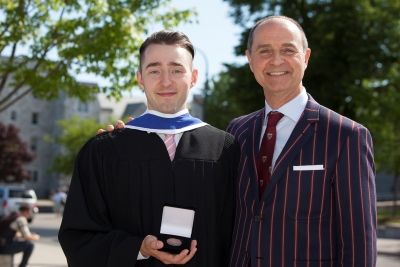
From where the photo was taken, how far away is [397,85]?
2848cm

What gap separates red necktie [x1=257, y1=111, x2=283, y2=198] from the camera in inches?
140

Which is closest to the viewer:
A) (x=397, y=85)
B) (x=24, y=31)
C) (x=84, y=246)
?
(x=84, y=246)

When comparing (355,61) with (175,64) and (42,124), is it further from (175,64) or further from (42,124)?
(42,124)

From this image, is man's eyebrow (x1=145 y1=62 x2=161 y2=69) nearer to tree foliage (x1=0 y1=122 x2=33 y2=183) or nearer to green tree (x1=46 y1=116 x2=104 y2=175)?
green tree (x1=46 y1=116 x2=104 y2=175)

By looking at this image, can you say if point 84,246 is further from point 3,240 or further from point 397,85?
point 397,85

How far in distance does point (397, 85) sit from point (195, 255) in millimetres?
26476

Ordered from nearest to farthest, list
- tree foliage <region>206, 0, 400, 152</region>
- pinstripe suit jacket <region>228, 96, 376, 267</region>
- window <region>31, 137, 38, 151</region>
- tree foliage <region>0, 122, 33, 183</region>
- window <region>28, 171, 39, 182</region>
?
pinstripe suit jacket <region>228, 96, 376, 267</region> → tree foliage <region>206, 0, 400, 152</region> → tree foliage <region>0, 122, 33, 183</region> → window <region>28, 171, 39, 182</region> → window <region>31, 137, 38, 151</region>

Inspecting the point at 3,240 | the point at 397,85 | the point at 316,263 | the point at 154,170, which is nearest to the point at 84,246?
the point at 154,170

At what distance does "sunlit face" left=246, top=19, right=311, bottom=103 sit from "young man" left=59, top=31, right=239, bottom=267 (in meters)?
0.39

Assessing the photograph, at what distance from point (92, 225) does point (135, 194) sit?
0.90 ft

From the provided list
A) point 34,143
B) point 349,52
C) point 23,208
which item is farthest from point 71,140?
point 23,208

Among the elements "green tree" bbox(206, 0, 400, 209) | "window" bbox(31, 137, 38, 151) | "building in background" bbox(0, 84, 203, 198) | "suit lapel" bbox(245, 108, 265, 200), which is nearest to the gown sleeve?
"suit lapel" bbox(245, 108, 265, 200)

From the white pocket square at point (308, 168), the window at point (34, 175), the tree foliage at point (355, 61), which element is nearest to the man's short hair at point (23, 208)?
the white pocket square at point (308, 168)

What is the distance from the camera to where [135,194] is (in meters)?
3.47
